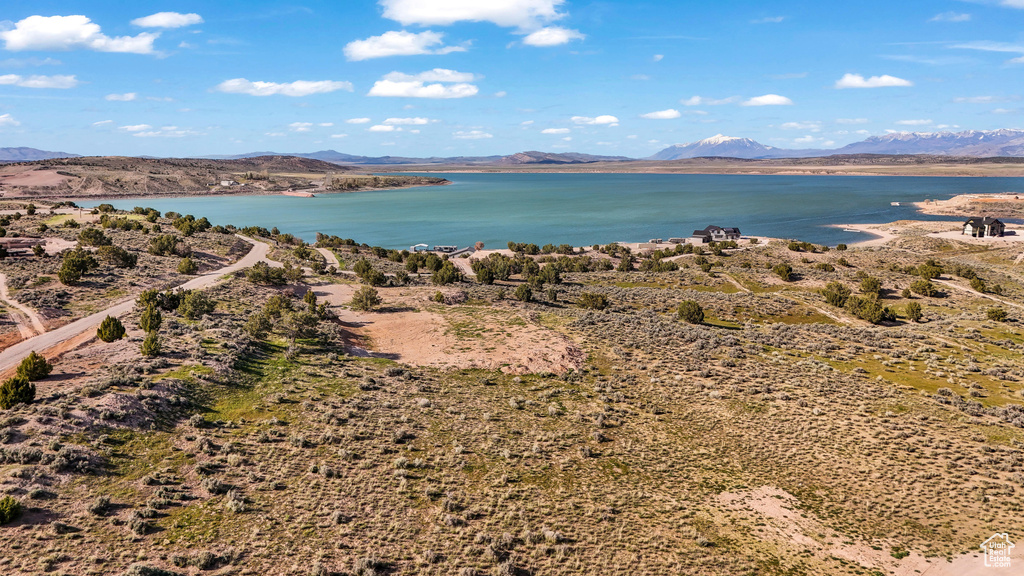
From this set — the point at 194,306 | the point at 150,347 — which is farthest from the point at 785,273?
the point at 150,347

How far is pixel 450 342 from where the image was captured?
40.0 meters

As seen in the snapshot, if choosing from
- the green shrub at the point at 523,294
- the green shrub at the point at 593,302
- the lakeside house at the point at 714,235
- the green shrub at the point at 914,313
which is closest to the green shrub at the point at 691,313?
the green shrub at the point at 593,302

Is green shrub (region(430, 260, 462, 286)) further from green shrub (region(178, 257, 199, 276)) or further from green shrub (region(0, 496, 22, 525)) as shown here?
green shrub (region(0, 496, 22, 525))

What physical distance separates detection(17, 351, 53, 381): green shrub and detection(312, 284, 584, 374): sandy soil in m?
16.5

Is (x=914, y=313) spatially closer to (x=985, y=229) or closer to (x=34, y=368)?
(x=34, y=368)

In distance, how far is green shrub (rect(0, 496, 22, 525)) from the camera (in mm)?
15594

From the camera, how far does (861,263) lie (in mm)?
78438

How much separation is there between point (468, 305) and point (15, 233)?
5747cm

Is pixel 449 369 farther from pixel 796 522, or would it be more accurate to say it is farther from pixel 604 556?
pixel 796 522

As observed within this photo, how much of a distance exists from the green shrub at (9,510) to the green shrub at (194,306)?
22961 millimetres

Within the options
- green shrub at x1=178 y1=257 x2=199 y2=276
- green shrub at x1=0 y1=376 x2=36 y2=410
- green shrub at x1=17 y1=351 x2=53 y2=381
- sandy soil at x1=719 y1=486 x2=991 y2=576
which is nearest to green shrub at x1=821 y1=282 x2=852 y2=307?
sandy soil at x1=719 y1=486 x2=991 y2=576

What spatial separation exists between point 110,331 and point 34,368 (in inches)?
216

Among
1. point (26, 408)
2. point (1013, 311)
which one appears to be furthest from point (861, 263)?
point (26, 408)

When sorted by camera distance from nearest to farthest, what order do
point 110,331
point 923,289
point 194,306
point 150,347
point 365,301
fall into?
point 150,347, point 110,331, point 194,306, point 365,301, point 923,289
